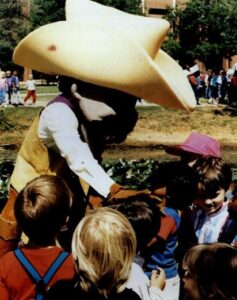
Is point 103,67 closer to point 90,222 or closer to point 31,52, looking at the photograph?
Result: point 31,52

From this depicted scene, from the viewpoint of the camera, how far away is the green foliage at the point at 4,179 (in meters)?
5.48

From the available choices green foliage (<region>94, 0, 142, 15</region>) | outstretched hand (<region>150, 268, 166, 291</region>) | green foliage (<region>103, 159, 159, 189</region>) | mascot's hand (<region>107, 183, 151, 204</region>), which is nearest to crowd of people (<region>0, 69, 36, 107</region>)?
green foliage (<region>103, 159, 159, 189</region>)

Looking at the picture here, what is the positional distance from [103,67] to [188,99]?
0.62 m

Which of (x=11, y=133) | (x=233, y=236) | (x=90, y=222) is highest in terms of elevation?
(x=90, y=222)

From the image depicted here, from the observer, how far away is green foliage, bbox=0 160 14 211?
548cm

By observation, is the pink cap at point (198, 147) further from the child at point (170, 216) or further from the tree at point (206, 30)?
the tree at point (206, 30)

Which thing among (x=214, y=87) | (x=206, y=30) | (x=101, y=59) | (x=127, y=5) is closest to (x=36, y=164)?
(x=101, y=59)

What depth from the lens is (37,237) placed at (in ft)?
9.95

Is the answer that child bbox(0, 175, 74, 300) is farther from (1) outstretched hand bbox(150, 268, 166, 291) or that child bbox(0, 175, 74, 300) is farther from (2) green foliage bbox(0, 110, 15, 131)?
(2) green foliage bbox(0, 110, 15, 131)

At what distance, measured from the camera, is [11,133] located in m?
18.8

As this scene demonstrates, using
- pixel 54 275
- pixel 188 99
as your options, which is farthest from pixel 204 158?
pixel 54 275

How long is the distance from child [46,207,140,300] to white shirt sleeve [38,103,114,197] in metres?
0.84

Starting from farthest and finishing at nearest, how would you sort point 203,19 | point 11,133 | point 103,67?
point 203,19 < point 11,133 < point 103,67

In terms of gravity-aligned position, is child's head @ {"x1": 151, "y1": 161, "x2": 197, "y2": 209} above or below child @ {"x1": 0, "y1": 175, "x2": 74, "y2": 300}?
below
